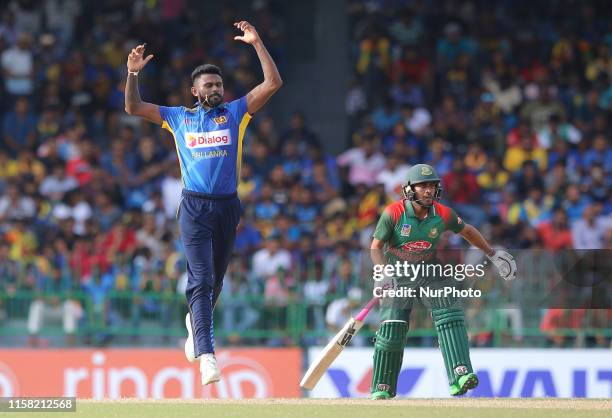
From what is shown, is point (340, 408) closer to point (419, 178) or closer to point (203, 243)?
point (203, 243)

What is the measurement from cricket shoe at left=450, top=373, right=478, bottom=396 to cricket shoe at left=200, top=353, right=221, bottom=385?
1856 mm

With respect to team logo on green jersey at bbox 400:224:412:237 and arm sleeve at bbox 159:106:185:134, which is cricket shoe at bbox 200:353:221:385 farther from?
team logo on green jersey at bbox 400:224:412:237

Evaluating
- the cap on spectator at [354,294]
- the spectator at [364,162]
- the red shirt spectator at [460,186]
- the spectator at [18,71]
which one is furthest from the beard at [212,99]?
the spectator at [18,71]

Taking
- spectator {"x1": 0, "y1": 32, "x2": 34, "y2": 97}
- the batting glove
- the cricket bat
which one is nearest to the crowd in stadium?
spectator {"x1": 0, "y1": 32, "x2": 34, "y2": 97}

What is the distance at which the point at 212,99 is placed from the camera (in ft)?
33.8

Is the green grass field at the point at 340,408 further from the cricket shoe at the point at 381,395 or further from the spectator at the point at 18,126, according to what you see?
the spectator at the point at 18,126

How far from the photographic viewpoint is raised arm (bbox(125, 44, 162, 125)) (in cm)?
1026

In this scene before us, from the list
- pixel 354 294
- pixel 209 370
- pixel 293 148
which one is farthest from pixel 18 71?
pixel 209 370

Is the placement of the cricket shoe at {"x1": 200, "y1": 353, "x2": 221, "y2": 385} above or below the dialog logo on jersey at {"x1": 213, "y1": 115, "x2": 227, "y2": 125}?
below

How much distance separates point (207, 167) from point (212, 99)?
50 cm

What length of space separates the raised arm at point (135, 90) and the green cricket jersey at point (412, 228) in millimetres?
1928

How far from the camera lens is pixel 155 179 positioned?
19594mm

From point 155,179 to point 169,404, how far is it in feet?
30.5

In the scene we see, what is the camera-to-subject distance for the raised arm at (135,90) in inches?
404
